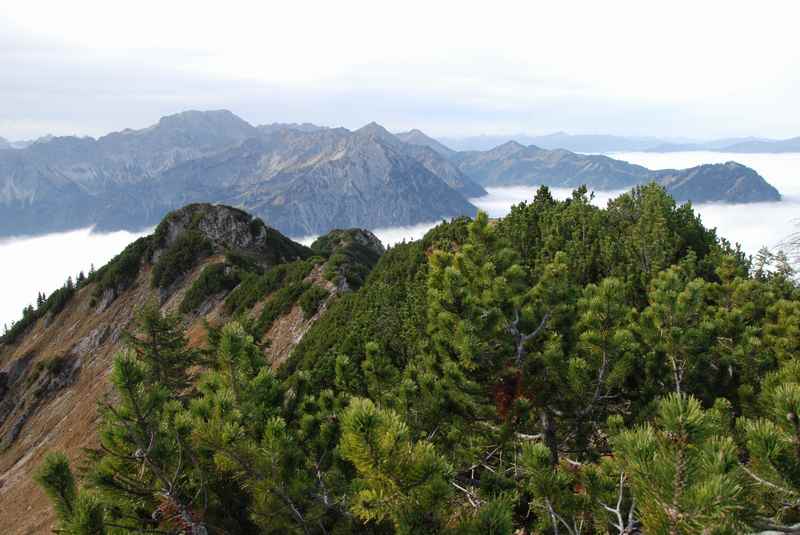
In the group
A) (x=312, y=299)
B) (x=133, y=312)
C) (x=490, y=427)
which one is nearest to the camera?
(x=490, y=427)

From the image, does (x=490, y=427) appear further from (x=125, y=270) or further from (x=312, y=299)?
(x=125, y=270)

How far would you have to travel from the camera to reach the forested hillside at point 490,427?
4.14 meters

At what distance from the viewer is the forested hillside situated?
4.14 meters

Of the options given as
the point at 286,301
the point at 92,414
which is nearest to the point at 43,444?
the point at 92,414

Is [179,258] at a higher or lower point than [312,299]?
higher

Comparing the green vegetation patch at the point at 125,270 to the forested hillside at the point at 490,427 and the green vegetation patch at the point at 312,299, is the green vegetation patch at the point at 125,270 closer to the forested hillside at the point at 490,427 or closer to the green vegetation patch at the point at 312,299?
the green vegetation patch at the point at 312,299

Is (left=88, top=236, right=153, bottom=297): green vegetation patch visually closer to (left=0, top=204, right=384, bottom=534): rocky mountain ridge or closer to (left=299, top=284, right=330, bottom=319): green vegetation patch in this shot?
(left=0, top=204, right=384, bottom=534): rocky mountain ridge

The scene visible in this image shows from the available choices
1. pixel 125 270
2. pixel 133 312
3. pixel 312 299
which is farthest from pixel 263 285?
pixel 125 270

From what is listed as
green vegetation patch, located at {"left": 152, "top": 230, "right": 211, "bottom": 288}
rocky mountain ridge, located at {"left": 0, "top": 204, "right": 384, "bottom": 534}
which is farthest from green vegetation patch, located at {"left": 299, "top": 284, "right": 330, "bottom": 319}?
green vegetation patch, located at {"left": 152, "top": 230, "right": 211, "bottom": 288}

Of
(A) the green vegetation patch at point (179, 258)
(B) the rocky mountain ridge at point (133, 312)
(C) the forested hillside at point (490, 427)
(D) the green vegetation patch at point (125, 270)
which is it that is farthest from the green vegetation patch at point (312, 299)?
(D) the green vegetation patch at point (125, 270)

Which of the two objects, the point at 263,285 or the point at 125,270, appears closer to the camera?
the point at 263,285

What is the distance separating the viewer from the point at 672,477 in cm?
369

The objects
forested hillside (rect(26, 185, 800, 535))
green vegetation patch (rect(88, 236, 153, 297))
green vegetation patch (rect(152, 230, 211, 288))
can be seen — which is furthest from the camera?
green vegetation patch (rect(88, 236, 153, 297))

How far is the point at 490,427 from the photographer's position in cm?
1095
